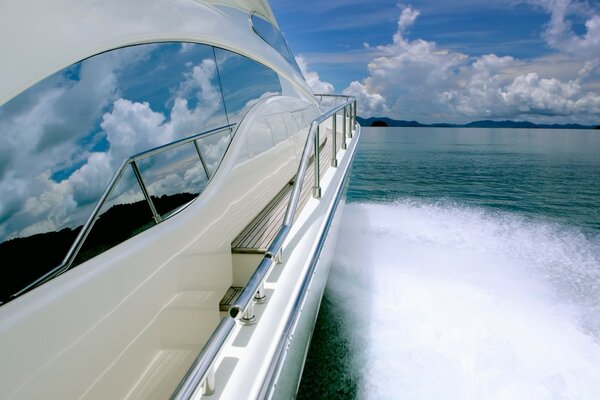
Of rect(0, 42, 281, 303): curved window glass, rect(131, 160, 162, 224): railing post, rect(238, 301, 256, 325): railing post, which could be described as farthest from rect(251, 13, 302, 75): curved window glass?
rect(238, 301, 256, 325): railing post

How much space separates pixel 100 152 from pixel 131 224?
34cm

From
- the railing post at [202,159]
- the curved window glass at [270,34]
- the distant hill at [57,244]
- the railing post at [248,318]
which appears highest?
the curved window glass at [270,34]

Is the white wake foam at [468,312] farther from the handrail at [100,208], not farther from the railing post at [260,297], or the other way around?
the handrail at [100,208]

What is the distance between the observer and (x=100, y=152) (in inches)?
55.5

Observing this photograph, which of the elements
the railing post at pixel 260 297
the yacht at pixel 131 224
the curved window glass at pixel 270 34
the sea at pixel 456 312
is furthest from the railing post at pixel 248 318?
the curved window glass at pixel 270 34

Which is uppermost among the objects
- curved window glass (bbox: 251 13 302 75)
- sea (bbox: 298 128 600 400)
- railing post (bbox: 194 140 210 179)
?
curved window glass (bbox: 251 13 302 75)

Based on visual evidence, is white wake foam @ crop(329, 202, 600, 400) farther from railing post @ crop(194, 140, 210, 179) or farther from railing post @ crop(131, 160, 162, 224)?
railing post @ crop(131, 160, 162, 224)

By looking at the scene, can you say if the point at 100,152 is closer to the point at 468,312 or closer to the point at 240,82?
the point at 240,82

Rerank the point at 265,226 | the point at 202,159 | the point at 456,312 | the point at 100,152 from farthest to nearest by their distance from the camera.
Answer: the point at 456,312
the point at 265,226
the point at 202,159
the point at 100,152

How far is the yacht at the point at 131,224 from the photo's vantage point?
114 centimetres

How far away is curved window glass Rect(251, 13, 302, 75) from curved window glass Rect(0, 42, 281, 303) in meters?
1.86

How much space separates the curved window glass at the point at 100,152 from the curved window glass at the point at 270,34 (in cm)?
186

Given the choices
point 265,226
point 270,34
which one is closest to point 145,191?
point 265,226

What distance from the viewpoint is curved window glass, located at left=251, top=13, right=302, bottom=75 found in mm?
3987
